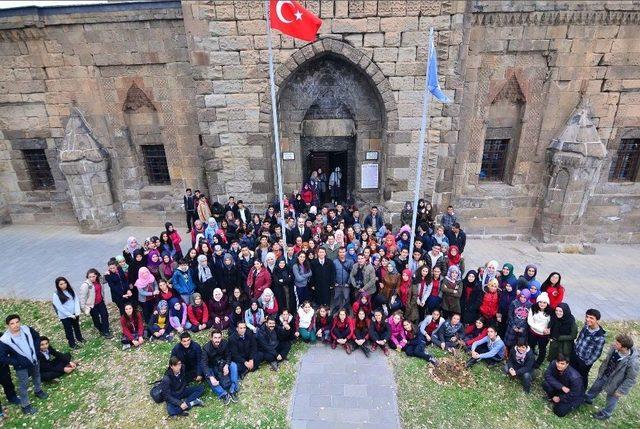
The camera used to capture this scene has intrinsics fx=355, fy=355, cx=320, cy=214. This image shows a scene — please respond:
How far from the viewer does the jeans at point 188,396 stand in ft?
18.8

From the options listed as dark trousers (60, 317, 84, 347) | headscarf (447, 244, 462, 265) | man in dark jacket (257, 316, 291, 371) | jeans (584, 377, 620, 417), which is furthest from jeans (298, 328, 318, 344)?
jeans (584, 377, 620, 417)

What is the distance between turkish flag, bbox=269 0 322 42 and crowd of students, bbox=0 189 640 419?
429 centimetres

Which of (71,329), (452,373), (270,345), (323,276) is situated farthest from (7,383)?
(452,373)

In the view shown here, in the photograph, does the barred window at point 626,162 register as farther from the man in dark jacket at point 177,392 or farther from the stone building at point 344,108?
the man in dark jacket at point 177,392

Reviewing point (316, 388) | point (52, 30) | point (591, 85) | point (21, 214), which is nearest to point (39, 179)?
point (21, 214)

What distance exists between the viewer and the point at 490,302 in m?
6.81

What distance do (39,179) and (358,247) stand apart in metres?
12.0

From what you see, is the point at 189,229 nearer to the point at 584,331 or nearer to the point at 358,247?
the point at 358,247

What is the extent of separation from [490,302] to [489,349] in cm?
87

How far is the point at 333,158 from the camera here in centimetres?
1216

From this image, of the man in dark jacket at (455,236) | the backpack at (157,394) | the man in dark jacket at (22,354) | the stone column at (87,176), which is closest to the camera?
the man in dark jacket at (22,354)

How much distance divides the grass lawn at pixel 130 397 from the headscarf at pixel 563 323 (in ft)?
14.9

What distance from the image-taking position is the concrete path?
5.64 meters

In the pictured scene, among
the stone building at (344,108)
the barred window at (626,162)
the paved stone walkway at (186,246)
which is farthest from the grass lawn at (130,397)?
the barred window at (626,162)
